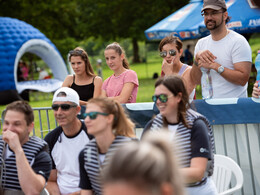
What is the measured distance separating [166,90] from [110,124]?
53cm

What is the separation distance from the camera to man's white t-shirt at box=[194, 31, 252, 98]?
4.70m

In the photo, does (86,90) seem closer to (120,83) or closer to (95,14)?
(120,83)

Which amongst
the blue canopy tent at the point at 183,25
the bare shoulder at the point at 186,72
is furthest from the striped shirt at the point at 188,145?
the blue canopy tent at the point at 183,25

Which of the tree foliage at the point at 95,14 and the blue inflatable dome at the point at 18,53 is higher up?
the tree foliage at the point at 95,14

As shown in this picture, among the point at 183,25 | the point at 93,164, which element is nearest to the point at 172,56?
the point at 93,164

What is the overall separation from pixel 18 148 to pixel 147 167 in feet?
7.38

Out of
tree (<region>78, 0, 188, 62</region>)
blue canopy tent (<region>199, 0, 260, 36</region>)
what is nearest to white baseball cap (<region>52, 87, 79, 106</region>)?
blue canopy tent (<region>199, 0, 260, 36</region>)

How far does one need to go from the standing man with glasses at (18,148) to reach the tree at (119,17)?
86.8 feet

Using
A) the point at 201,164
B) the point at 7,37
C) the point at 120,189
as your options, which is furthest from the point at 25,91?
the point at 120,189

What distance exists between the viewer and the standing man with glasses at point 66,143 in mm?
4059

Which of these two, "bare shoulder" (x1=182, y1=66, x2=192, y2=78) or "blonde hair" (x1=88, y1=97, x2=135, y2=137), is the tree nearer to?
"bare shoulder" (x1=182, y1=66, x2=192, y2=78)

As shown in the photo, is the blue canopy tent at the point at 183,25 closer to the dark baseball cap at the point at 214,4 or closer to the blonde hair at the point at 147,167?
the dark baseball cap at the point at 214,4

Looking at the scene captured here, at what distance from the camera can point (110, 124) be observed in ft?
11.4

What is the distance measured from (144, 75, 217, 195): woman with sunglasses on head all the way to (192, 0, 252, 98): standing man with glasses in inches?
44.5
